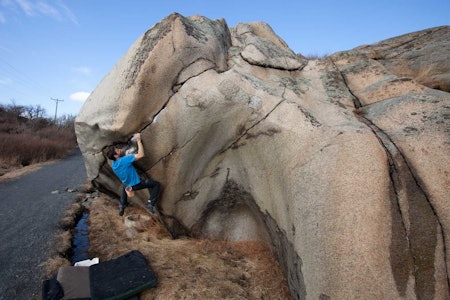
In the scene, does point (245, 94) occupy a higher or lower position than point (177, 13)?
lower

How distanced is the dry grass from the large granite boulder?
28 centimetres

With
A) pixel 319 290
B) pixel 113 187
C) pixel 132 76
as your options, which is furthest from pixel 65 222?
pixel 319 290

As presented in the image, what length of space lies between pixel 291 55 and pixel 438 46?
2.50 meters

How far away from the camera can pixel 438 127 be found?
309 centimetres

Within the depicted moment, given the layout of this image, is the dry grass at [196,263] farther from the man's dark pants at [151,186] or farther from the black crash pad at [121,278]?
the man's dark pants at [151,186]

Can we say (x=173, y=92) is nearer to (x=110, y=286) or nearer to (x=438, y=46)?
(x=110, y=286)

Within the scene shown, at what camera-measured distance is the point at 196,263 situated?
423 centimetres

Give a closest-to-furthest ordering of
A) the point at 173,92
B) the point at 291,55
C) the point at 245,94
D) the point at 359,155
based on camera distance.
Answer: the point at 359,155, the point at 245,94, the point at 173,92, the point at 291,55

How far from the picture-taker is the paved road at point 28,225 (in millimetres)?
3773

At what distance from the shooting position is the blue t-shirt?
4.23 meters

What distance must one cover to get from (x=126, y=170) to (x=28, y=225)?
289 cm

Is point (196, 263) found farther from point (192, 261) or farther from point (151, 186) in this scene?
point (151, 186)

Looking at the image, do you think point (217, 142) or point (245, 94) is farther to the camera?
point (217, 142)

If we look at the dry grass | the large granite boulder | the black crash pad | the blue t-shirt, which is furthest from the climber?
the black crash pad
